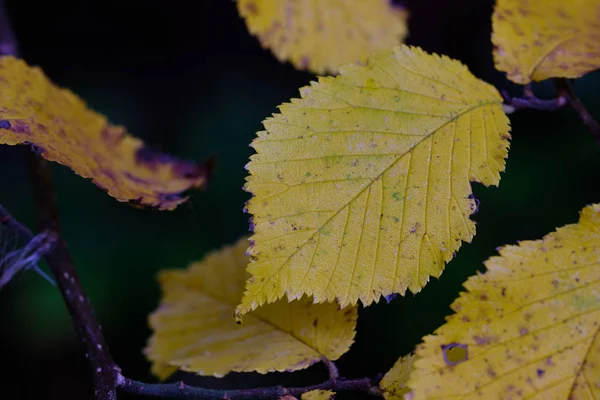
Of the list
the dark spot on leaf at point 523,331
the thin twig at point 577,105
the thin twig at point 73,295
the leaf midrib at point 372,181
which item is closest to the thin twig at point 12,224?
the thin twig at point 73,295

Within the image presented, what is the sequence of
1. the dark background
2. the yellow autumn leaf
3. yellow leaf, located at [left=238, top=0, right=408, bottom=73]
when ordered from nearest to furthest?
the yellow autumn leaf
yellow leaf, located at [left=238, top=0, right=408, bottom=73]
the dark background

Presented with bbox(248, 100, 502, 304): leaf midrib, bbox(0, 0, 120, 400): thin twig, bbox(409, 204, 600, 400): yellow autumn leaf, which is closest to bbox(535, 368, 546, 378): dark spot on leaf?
bbox(409, 204, 600, 400): yellow autumn leaf

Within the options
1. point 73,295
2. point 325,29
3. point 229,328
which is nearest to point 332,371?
point 229,328

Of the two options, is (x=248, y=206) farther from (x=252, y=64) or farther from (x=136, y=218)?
(x=252, y=64)

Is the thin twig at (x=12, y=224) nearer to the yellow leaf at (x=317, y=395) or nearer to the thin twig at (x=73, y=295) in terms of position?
the thin twig at (x=73, y=295)

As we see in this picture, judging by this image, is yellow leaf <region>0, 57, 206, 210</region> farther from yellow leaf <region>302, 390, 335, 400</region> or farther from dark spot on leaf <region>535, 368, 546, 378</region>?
dark spot on leaf <region>535, 368, 546, 378</region>
